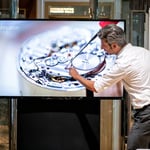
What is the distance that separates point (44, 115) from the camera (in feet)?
13.3

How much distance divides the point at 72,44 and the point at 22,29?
20.2 inches

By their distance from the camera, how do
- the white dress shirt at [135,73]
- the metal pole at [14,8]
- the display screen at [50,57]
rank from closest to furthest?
the white dress shirt at [135,73] → the display screen at [50,57] → the metal pole at [14,8]

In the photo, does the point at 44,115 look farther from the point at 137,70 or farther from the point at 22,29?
the point at 137,70

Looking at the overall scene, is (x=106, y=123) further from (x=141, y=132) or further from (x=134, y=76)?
(x=134, y=76)

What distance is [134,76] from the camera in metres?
2.90

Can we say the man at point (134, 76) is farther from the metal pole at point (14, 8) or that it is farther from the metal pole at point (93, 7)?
the metal pole at point (14, 8)

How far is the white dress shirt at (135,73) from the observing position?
288 centimetres

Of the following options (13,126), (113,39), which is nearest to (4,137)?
(13,126)

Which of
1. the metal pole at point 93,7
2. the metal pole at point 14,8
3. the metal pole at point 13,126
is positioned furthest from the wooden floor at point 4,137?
the metal pole at point 93,7

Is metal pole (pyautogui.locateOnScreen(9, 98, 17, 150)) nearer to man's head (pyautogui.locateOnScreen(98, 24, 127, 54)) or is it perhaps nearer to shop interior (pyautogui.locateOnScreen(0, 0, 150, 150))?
shop interior (pyautogui.locateOnScreen(0, 0, 150, 150))

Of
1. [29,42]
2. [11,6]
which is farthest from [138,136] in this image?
[11,6]

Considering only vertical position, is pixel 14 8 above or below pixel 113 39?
above

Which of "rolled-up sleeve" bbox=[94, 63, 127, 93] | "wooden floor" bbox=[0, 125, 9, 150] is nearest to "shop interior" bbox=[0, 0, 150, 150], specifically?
"wooden floor" bbox=[0, 125, 9, 150]

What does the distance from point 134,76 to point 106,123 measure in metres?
1.67
